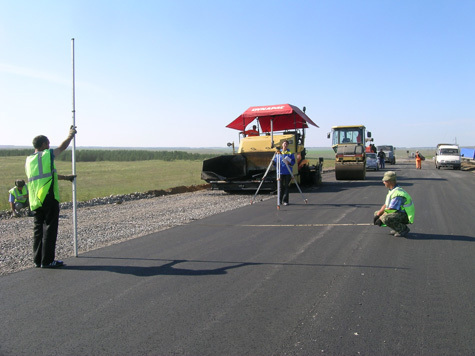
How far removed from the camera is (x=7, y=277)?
5789 millimetres

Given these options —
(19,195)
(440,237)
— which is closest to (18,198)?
(19,195)

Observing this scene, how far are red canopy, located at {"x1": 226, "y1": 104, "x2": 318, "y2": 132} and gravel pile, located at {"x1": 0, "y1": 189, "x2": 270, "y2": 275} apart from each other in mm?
3811

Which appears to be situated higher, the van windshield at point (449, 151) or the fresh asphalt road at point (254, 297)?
the van windshield at point (449, 151)

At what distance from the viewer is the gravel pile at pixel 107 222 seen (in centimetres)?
752

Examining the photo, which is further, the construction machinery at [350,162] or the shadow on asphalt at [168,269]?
the construction machinery at [350,162]

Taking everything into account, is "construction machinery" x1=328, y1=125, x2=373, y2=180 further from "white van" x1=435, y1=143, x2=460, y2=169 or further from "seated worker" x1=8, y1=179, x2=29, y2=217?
"white van" x1=435, y1=143, x2=460, y2=169

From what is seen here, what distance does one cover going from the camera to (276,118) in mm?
19328

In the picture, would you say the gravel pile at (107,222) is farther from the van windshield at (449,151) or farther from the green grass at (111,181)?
the van windshield at (449,151)

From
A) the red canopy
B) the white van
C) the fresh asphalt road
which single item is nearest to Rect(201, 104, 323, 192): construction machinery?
the red canopy

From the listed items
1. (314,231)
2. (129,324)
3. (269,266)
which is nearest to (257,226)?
(314,231)

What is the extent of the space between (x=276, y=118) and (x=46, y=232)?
14159mm

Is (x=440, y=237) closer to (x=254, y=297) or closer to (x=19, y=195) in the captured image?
(x=254, y=297)

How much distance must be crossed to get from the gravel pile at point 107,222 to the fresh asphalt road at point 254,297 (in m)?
0.74

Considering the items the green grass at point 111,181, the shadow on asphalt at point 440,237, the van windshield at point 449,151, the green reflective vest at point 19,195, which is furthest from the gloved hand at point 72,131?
the van windshield at point 449,151
